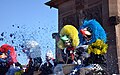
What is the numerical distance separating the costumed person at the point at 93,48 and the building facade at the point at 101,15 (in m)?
3.78

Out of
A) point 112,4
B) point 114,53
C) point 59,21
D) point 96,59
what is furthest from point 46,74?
point 59,21

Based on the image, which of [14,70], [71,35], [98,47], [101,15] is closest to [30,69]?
[14,70]

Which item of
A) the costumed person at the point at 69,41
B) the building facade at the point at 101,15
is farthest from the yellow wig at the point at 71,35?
the building facade at the point at 101,15

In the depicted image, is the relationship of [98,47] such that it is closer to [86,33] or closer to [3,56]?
[86,33]

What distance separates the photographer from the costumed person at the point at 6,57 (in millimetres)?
8773

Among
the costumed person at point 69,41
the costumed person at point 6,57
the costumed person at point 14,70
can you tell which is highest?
the costumed person at point 69,41

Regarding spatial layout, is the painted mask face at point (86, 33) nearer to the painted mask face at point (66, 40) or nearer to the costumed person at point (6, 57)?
the painted mask face at point (66, 40)

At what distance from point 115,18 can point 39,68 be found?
4.77 metres

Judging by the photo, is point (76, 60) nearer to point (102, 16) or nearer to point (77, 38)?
point (77, 38)

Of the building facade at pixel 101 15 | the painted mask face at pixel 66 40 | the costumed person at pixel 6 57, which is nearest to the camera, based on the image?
the painted mask face at pixel 66 40

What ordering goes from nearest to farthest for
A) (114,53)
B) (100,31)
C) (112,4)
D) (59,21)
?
(100,31), (114,53), (112,4), (59,21)

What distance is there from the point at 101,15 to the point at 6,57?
16.6 feet

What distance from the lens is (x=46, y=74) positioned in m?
7.47

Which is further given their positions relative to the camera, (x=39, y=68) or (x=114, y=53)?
(x=114, y=53)
